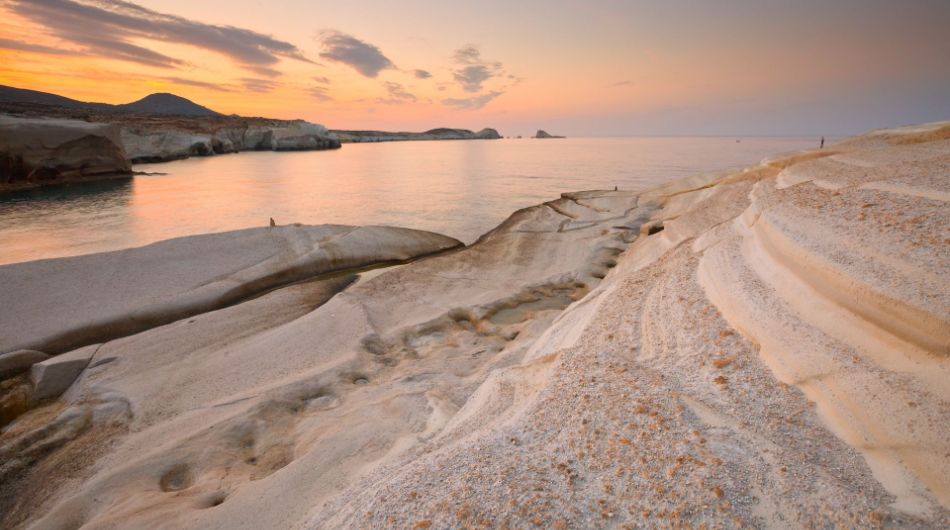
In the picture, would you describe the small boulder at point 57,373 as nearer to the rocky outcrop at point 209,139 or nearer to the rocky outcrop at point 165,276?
the rocky outcrop at point 165,276

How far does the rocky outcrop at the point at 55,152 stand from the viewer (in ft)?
82.4

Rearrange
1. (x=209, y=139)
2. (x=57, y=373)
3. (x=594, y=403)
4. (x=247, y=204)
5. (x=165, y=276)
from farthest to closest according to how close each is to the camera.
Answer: (x=209, y=139) → (x=247, y=204) → (x=165, y=276) → (x=57, y=373) → (x=594, y=403)

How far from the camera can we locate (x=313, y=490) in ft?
11.6

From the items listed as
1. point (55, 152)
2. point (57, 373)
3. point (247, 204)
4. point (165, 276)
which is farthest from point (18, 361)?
point (55, 152)

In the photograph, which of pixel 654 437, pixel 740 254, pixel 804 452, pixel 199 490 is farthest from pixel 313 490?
pixel 740 254

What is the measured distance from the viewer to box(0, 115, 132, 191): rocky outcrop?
25.1m

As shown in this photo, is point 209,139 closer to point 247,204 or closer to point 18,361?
point 247,204

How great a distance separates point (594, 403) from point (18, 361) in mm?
8644

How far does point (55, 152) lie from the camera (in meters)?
27.4

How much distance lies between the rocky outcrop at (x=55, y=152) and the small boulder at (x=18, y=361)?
2774 cm

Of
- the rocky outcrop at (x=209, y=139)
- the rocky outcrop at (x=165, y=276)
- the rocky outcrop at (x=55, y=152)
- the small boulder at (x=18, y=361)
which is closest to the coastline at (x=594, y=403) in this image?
the small boulder at (x=18, y=361)

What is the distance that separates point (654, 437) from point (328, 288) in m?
8.40

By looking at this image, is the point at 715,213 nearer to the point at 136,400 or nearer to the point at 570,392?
the point at 570,392

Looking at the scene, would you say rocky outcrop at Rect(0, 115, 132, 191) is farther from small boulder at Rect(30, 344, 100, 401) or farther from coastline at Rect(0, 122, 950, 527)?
coastline at Rect(0, 122, 950, 527)
